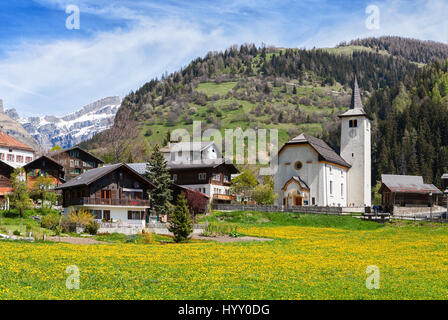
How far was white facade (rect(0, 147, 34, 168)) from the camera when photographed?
95.7 metres

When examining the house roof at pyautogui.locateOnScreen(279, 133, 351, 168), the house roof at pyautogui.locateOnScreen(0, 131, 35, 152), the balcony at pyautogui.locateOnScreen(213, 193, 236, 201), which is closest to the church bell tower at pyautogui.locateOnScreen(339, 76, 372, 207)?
the house roof at pyautogui.locateOnScreen(279, 133, 351, 168)

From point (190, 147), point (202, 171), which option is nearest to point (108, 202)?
point (202, 171)

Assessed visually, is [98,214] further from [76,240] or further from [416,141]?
[416,141]

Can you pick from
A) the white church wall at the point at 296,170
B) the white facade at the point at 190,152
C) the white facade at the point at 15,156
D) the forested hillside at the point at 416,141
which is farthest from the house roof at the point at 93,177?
the forested hillside at the point at 416,141

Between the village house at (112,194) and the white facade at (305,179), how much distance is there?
24123 mm

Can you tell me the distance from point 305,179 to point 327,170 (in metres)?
3.59

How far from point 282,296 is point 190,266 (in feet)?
27.6

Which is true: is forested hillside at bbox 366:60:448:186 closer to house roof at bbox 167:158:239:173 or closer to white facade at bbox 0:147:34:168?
house roof at bbox 167:158:239:173

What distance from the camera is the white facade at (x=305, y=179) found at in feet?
255

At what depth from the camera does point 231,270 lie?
81.3ft

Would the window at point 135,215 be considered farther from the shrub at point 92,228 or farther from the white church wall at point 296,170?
the white church wall at point 296,170

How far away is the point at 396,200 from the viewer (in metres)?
84.8

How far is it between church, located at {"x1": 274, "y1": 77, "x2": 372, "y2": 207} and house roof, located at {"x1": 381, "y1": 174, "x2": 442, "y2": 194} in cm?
360
